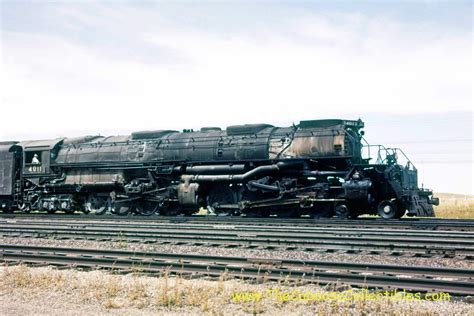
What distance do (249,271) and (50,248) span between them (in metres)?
5.28

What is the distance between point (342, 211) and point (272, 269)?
10.5 meters

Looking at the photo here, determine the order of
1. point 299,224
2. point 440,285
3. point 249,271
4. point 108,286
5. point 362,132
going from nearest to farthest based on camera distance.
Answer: point 440,285 → point 108,286 → point 249,271 → point 299,224 → point 362,132

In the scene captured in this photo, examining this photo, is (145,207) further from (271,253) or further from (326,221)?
(271,253)

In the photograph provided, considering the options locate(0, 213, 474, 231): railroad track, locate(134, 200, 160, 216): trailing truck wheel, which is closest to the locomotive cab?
locate(0, 213, 474, 231): railroad track

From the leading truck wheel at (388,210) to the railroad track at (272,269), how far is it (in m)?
9.95

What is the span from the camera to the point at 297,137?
20266 millimetres

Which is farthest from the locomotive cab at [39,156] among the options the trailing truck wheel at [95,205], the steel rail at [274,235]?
the steel rail at [274,235]

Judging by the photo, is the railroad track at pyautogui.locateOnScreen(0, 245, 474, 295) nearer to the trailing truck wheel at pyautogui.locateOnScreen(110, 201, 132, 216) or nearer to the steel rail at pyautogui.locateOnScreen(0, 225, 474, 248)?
the steel rail at pyautogui.locateOnScreen(0, 225, 474, 248)

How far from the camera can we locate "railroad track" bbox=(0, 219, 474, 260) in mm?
11539

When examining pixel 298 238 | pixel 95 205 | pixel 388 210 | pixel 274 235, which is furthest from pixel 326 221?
pixel 95 205

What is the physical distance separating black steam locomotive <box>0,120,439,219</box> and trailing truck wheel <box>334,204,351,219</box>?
0.04 metres

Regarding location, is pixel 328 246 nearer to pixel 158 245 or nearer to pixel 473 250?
pixel 473 250

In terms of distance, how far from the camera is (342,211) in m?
19.0

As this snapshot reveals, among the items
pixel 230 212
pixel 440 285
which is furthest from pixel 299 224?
pixel 440 285
